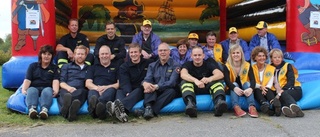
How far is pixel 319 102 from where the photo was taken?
3525 mm

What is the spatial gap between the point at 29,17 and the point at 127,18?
2368mm

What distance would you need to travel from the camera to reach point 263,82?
11.5 ft

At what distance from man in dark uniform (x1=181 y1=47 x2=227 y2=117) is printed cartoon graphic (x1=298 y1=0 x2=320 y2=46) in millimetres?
1556

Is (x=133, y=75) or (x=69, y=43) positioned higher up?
(x=69, y=43)

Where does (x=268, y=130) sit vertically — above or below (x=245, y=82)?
below

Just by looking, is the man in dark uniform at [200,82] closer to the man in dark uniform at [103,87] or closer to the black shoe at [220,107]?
the black shoe at [220,107]

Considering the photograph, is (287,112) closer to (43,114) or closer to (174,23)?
(43,114)

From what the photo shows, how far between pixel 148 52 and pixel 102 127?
1662 millimetres

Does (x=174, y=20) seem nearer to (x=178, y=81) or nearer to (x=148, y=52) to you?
(x=148, y=52)

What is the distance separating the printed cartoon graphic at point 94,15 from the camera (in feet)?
20.7

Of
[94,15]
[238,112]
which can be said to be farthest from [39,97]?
[94,15]

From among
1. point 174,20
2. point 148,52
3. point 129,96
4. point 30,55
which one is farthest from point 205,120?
point 174,20

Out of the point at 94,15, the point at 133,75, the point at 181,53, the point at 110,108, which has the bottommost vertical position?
the point at 110,108

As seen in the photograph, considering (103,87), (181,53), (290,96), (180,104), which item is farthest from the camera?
(181,53)
